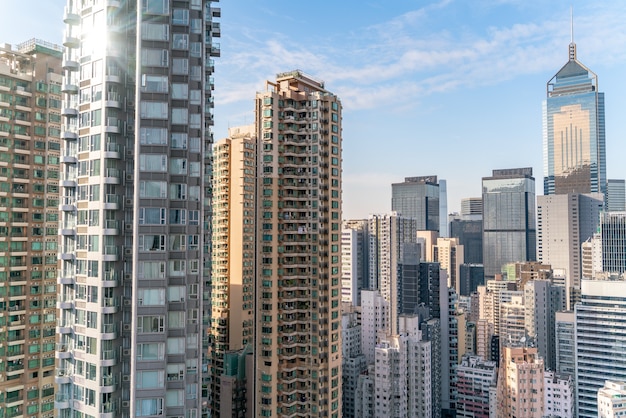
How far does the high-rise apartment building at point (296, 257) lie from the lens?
3544 centimetres

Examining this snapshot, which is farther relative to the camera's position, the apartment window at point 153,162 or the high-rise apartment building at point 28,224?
the high-rise apartment building at point 28,224

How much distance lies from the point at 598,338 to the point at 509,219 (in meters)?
117

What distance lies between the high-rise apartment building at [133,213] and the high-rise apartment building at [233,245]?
2788cm

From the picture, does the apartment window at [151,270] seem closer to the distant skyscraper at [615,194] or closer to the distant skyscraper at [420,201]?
the distant skyscraper at [615,194]

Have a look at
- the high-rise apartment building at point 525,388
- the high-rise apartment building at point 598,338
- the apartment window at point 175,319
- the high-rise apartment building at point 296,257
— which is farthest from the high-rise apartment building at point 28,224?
the high-rise apartment building at point 598,338

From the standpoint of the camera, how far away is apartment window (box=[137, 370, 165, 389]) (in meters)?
19.9

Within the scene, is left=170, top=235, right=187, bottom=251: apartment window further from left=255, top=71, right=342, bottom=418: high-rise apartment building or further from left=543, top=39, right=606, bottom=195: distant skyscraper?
left=543, top=39, right=606, bottom=195: distant skyscraper

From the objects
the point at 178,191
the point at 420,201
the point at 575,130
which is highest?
the point at 575,130

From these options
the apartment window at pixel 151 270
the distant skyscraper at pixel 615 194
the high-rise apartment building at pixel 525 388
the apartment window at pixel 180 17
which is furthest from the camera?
the distant skyscraper at pixel 615 194

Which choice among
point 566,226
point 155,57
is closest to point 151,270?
point 155,57

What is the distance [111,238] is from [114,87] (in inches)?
253

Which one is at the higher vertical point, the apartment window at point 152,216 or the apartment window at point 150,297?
the apartment window at point 152,216

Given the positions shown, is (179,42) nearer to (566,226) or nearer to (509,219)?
(566,226)

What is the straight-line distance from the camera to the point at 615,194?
6284 inches
